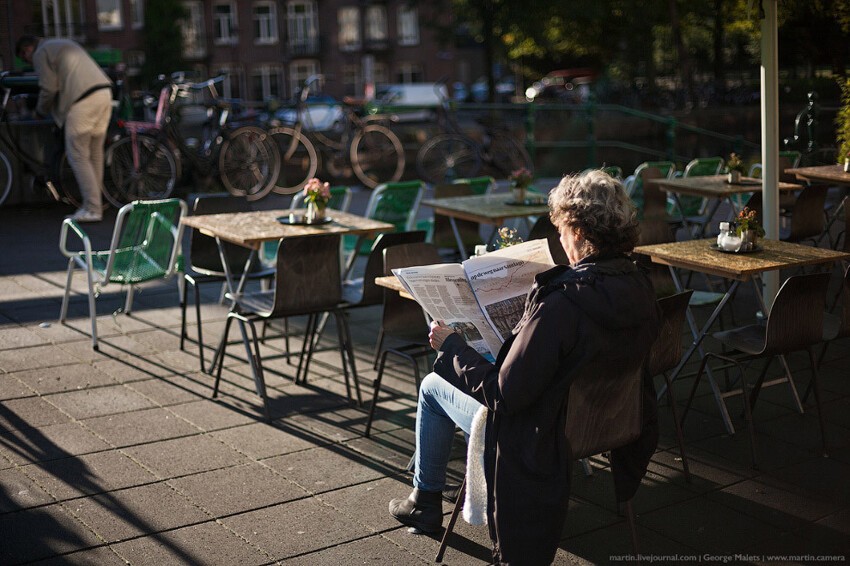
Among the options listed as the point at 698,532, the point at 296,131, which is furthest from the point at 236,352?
the point at 296,131

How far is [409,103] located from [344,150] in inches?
655

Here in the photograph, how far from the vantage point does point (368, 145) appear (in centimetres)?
1312

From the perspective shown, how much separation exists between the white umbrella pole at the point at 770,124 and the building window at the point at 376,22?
149ft

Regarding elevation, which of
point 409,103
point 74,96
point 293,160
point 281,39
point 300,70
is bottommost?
point 293,160

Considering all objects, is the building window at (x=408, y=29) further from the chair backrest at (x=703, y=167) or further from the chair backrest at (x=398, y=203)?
the chair backrest at (x=398, y=203)

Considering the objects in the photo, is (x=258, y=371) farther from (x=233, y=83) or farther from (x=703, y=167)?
(x=233, y=83)

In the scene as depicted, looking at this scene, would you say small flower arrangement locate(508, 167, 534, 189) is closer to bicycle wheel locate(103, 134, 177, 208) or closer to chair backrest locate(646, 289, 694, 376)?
chair backrest locate(646, 289, 694, 376)

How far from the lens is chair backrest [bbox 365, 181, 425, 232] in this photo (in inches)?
297

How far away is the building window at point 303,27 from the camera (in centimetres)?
4819

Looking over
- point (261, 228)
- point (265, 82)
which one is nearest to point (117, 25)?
point (265, 82)

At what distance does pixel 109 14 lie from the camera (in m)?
43.8

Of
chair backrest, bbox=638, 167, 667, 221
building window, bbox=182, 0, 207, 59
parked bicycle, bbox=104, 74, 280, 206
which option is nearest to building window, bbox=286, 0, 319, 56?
building window, bbox=182, 0, 207, 59

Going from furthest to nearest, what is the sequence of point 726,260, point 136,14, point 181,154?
point 136,14 < point 181,154 < point 726,260

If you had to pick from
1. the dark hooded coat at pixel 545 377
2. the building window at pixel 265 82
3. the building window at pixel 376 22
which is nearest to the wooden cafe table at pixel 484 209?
the dark hooded coat at pixel 545 377
